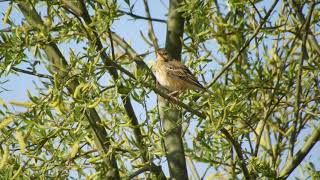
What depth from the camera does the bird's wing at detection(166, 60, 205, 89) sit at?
789cm

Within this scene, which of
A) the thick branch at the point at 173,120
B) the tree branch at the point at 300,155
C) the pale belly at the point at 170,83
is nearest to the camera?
the tree branch at the point at 300,155

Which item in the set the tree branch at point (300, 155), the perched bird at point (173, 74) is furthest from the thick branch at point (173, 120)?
the tree branch at point (300, 155)

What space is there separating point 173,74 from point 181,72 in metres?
0.48

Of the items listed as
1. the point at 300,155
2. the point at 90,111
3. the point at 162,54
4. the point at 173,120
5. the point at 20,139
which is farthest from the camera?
the point at 162,54

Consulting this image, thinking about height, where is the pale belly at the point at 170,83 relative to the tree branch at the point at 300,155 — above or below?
above

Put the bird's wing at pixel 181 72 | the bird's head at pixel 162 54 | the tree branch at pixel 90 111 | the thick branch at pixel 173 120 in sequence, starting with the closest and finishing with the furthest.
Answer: the tree branch at pixel 90 111
the thick branch at pixel 173 120
the bird's head at pixel 162 54
the bird's wing at pixel 181 72

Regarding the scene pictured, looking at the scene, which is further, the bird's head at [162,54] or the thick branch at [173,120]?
the bird's head at [162,54]

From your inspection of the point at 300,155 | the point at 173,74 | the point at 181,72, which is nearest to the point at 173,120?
the point at 181,72

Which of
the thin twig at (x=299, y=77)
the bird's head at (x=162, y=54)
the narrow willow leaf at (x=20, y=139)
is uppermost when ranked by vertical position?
the bird's head at (x=162, y=54)

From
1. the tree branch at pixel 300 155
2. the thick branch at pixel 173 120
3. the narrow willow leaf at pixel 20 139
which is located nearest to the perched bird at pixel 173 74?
the thick branch at pixel 173 120

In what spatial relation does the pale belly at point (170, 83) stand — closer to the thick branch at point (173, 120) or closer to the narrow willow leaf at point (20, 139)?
the thick branch at point (173, 120)

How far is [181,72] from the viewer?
8.45 meters

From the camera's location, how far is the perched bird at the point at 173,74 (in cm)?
790

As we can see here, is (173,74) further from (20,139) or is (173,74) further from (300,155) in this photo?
(20,139)
